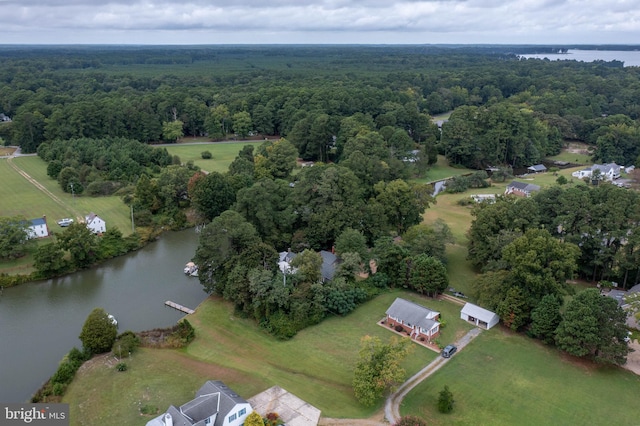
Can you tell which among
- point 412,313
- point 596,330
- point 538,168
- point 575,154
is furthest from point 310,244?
point 575,154

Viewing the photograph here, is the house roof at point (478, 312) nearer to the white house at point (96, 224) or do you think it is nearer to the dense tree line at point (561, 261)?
the dense tree line at point (561, 261)

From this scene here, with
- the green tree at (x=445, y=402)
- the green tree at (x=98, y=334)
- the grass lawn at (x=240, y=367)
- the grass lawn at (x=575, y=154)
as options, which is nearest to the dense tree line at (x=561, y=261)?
the grass lawn at (x=240, y=367)

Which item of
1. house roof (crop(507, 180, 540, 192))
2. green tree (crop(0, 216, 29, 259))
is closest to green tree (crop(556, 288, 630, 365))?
house roof (crop(507, 180, 540, 192))

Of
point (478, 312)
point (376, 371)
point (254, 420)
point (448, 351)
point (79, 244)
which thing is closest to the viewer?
point (254, 420)

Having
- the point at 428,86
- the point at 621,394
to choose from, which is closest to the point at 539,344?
the point at 621,394

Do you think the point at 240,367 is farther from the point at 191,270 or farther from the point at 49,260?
the point at 49,260

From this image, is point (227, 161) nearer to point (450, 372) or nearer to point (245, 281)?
point (245, 281)
